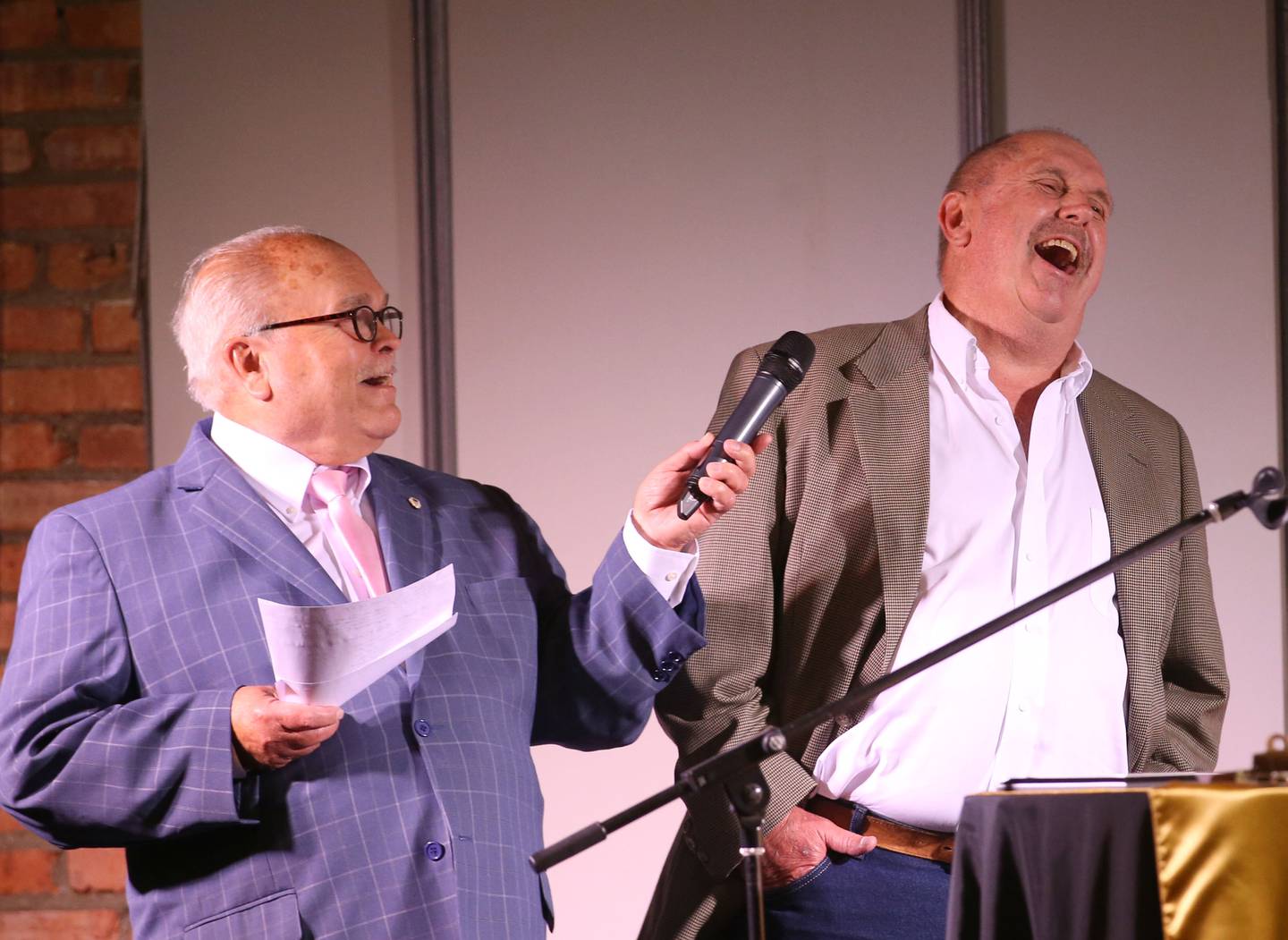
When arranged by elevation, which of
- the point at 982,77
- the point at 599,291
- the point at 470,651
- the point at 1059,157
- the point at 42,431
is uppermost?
the point at 982,77

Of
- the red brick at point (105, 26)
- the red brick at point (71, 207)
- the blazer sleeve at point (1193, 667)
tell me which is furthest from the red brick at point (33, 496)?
Answer: the blazer sleeve at point (1193, 667)

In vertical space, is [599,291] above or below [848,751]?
above

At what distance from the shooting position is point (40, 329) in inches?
120

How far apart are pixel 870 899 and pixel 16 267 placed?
2.18 meters

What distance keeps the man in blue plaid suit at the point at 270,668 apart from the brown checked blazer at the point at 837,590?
16 centimetres

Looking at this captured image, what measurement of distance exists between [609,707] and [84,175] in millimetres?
1832

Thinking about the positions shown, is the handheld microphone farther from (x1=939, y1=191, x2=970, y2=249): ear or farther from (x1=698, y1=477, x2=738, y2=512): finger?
(x1=939, y1=191, x2=970, y2=249): ear

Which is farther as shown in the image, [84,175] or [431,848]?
[84,175]

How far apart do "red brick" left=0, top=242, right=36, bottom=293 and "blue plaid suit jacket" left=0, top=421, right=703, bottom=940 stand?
137 cm

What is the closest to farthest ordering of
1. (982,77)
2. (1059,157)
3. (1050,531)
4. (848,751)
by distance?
(848,751) < (1050,531) < (1059,157) < (982,77)

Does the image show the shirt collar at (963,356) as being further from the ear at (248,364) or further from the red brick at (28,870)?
the red brick at (28,870)

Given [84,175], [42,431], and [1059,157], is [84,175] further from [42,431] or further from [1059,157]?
[1059,157]

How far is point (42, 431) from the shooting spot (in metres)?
3.03

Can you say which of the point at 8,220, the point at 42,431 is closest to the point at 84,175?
the point at 8,220
